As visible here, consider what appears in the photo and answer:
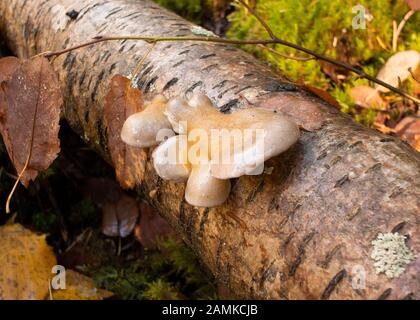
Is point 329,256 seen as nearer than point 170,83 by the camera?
Yes

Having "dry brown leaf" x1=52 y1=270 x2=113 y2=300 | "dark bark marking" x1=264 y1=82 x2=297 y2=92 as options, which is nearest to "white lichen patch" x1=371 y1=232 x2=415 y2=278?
"dark bark marking" x1=264 y1=82 x2=297 y2=92

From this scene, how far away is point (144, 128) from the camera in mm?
1692

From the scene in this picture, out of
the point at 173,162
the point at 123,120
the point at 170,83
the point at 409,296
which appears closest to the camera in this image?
the point at 409,296

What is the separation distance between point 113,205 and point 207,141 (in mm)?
1862

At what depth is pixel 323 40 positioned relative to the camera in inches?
124

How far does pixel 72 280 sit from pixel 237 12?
231cm

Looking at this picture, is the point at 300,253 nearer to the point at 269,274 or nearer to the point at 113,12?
the point at 269,274

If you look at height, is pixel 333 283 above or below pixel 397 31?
below

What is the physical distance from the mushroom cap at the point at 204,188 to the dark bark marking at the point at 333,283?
0.41 m

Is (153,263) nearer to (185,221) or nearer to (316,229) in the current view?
(185,221)

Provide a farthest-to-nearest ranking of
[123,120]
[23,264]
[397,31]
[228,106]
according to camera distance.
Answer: [397,31] → [23,264] → [123,120] → [228,106]

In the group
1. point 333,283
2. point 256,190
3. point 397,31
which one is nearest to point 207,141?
point 256,190

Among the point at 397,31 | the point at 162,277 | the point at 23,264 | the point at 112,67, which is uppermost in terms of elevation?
the point at 397,31

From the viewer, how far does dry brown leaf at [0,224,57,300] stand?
2.43 meters
